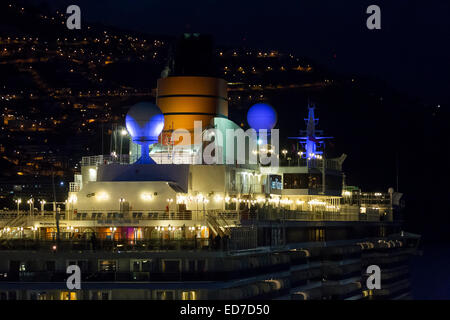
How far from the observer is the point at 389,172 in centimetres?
19775

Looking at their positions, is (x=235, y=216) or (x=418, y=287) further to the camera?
(x=418, y=287)

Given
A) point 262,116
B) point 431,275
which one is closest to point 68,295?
point 262,116

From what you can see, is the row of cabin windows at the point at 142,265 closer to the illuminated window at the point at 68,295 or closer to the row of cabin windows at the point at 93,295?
the row of cabin windows at the point at 93,295

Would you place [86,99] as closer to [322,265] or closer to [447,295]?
[447,295]

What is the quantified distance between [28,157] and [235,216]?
108728mm

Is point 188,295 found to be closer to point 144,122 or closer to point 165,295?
point 165,295

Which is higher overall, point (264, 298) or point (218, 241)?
point (218, 241)

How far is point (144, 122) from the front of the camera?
2248 inches

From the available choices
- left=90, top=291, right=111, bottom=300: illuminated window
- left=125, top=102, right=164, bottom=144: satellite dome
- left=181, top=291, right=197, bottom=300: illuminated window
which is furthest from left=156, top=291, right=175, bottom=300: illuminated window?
left=125, top=102, right=164, bottom=144: satellite dome

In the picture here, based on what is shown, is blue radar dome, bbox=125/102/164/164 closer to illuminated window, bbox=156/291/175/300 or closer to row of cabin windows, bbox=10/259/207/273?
row of cabin windows, bbox=10/259/207/273
